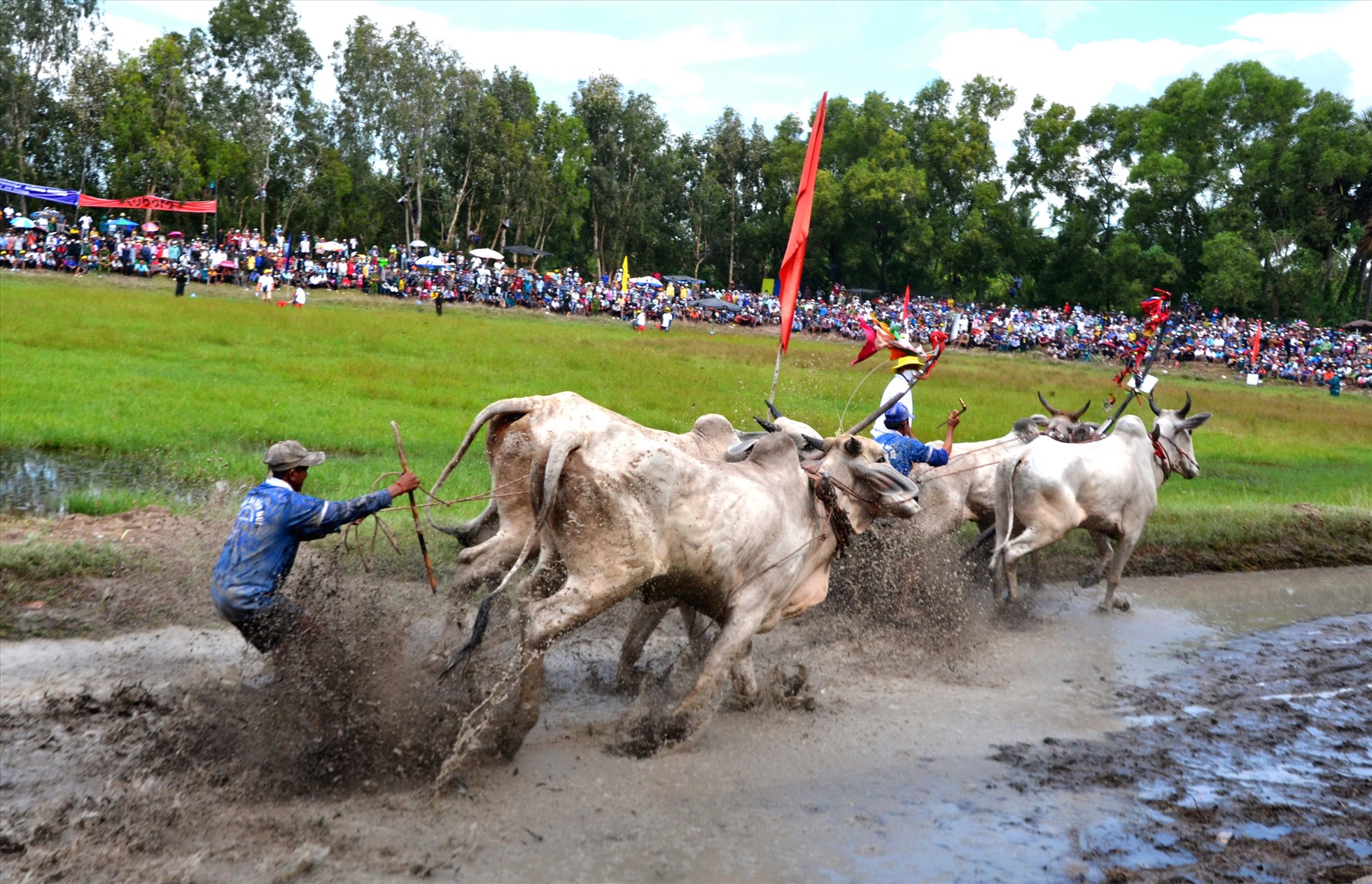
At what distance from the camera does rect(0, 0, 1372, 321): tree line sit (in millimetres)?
44688

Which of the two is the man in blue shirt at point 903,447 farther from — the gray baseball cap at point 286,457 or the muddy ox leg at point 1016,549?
the gray baseball cap at point 286,457

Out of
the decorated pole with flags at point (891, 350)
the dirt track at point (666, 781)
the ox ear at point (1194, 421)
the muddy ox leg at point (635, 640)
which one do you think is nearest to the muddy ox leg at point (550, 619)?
the dirt track at point (666, 781)

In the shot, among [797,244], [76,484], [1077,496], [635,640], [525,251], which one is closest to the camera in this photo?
[635,640]

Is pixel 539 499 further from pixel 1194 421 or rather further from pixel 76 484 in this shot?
pixel 1194 421

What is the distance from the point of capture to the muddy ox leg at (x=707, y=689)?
20.1 feet

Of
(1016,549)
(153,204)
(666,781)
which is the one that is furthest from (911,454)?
(153,204)

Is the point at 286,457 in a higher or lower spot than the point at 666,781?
higher

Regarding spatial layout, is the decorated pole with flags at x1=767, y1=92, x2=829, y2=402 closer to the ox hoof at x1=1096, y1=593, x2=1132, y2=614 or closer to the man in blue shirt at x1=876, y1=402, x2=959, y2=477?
the man in blue shirt at x1=876, y1=402, x2=959, y2=477

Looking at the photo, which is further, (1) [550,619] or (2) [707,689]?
(2) [707,689]

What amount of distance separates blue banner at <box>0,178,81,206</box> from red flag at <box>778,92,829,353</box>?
37.0 meters

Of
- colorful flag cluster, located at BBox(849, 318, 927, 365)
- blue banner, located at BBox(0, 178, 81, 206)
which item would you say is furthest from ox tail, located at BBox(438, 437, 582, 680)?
blue banner, located at BBox(0, 178, 81, 206)

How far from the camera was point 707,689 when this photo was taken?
20.1ft

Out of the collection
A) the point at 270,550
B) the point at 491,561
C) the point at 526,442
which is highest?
the point at 526,442

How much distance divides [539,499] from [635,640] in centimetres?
171
